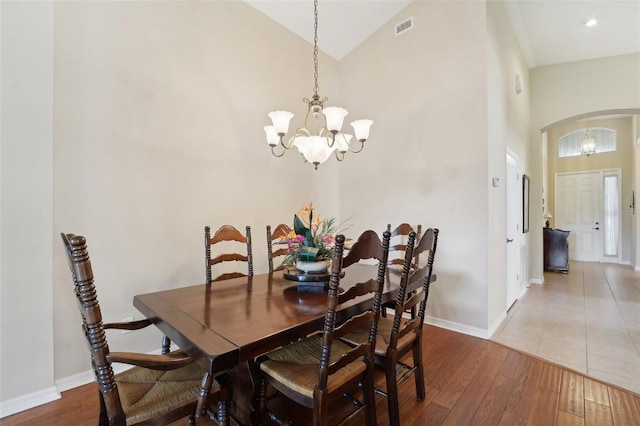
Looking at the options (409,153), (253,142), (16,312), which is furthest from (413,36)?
(16,312)

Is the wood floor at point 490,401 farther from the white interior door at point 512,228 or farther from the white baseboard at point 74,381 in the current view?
the white interior door at point 512,228

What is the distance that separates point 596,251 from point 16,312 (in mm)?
10344

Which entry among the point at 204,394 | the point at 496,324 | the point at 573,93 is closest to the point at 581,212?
the point at 573,93

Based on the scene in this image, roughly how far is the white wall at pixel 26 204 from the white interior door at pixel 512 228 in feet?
14.9

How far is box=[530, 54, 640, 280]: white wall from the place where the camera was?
436 cm

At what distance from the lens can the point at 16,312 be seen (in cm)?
186

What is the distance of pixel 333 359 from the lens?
62.0 inches

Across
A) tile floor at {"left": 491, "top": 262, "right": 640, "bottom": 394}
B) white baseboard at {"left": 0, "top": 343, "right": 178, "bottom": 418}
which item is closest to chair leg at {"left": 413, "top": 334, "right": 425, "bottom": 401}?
tile floor at {"left": 491, "top": 262, "right": 640, "bottom": 394}

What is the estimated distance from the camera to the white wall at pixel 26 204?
1.83 m

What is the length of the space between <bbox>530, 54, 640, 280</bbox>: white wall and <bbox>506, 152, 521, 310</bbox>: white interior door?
4.44ft

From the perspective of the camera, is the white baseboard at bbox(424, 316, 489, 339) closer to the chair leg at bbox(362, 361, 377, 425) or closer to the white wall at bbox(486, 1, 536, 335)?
the white wall at bbox(486, 1, 536, 335)

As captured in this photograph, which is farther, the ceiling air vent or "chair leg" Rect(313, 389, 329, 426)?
the ceiling air vent

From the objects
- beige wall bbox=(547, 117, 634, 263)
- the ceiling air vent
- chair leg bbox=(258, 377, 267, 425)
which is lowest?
chair leg bbox=(258, 377, 267, 425)

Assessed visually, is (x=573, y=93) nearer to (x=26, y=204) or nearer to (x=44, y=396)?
(x=26, y=204)
